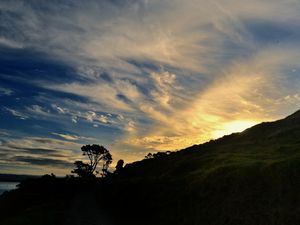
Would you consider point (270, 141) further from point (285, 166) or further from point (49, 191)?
point (49, 191)

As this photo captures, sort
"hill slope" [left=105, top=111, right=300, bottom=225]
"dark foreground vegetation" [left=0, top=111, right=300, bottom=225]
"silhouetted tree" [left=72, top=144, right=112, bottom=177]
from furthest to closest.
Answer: "silhouetted tree" [left=72, top=144, right=112, bottom=177] < "dark foreground vegetation" [left=0, top=111, right=300, bottom=225] < "hill slope" [left=105, top=111, right=300, bottom=225]

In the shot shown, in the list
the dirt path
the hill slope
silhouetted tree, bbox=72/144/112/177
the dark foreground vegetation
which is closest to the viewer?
the hill slope

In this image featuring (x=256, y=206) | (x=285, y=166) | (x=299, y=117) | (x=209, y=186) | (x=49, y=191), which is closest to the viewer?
(x=256, y=206)

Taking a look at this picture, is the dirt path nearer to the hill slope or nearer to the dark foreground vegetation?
the dark foreground vegetation

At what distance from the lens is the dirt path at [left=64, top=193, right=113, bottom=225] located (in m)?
40.8

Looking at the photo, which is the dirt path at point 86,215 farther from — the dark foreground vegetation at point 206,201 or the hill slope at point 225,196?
the hill slope at point 225,196

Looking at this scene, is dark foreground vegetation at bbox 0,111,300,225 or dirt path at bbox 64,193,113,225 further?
dirt path at bbox 64,193,113,225

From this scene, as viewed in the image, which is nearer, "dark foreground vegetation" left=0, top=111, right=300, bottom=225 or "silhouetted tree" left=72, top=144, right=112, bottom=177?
"dark foreground vegetation" left=0, top=111, right=300, bottom=225

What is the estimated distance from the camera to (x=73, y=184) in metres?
76.6

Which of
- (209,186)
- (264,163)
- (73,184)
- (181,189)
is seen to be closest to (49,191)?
(73,184)

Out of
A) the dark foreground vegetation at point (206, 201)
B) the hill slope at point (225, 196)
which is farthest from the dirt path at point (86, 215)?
the hill slope at point (225, 196)

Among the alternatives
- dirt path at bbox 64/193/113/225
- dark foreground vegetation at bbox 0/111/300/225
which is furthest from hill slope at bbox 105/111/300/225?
dirt path at bbox 64/193/113/225

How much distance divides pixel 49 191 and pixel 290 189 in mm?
47158

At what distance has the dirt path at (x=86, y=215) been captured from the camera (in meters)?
40.8
